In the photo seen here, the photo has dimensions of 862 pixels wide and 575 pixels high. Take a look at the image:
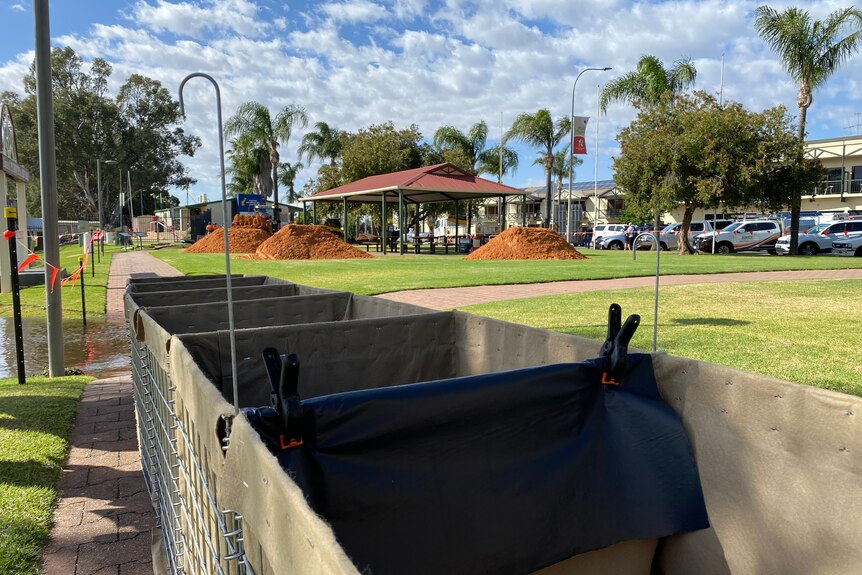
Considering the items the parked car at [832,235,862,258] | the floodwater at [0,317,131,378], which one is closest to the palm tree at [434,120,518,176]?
the parked car at [832,235,862,258]

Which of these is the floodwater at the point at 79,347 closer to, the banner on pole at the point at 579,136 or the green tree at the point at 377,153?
the banner on pole at the point at 579,136

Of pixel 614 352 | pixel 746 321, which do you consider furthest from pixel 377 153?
pixel 614 352

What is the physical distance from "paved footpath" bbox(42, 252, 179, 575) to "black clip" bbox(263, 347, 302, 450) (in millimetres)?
1817

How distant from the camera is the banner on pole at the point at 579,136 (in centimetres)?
3744

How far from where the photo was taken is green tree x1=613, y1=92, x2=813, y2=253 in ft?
93.6

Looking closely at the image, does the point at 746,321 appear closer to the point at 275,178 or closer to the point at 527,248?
the point at 527,248

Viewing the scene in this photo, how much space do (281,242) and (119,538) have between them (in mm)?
25804

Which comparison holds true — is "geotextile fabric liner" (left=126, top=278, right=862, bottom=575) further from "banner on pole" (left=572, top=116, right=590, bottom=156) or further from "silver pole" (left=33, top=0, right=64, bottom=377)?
"banner on pole" (left=572, top=116, right=590, bottom=156)

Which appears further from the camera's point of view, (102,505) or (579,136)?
(579,136)

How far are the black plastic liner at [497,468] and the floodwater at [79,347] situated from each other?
6344 mm

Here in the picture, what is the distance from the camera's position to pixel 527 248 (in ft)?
86.1

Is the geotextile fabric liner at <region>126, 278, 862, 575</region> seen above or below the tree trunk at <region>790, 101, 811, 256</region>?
below

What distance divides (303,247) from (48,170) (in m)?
21.7

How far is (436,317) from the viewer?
3.56 metres
